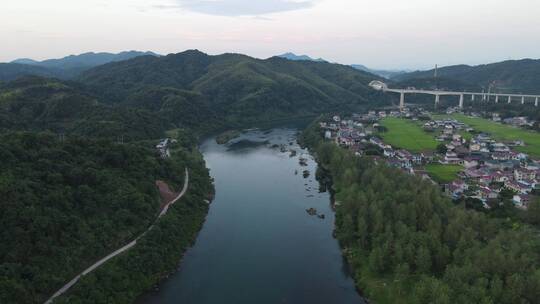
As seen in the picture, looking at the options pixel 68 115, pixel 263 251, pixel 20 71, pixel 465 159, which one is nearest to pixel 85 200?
pixel 263 251

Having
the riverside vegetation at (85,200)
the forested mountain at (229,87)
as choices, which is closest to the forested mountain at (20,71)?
the forested mountain at (229,87)

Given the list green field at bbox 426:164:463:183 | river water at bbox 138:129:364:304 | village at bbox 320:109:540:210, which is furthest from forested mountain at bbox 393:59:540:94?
river water at bbox 138:129:364:304

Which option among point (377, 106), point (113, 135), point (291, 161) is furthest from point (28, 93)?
point (377, 106)

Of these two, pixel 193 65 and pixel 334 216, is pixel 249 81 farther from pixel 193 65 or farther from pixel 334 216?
pixel 334 216

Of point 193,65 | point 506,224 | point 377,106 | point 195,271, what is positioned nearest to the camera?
point 195,271

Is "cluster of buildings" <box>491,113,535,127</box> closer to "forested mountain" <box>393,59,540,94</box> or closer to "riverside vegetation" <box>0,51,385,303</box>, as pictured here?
"riverside vegetation" <box>0,51,385,303</box>

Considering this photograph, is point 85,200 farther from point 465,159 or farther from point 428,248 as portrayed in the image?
point 465,159
